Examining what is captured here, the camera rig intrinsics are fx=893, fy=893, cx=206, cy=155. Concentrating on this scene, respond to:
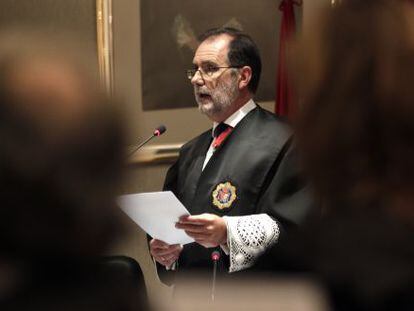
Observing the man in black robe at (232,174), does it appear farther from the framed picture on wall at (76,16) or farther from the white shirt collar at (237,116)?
the framed picture on wall at (76,16)

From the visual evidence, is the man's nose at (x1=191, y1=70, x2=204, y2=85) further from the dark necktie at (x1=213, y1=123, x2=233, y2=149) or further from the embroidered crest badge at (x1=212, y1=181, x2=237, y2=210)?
the embroidered crest badge at (x1=212, y1=181, x2=237, y2=210)

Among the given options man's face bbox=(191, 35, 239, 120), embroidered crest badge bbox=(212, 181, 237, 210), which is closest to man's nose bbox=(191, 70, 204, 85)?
man's face bbox=(191, 35, 239, 120)

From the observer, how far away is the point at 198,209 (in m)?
3.54

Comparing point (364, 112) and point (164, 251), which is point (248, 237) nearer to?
point (164, 251)

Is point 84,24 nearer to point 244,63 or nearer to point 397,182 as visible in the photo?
point 244,63

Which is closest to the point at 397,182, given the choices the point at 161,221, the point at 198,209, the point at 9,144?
the point at 9,144

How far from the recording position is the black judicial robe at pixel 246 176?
3387mm

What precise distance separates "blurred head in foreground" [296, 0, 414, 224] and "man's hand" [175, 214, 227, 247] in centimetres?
197

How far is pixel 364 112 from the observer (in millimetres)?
1096

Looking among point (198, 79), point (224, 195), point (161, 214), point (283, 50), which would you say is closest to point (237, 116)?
point (198, 79)

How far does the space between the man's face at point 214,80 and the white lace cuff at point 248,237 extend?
570 mm

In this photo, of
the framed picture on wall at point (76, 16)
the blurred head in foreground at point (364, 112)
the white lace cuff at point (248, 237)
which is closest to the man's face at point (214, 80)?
the white lace cuff at point (248, 237)

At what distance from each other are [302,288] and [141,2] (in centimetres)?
426

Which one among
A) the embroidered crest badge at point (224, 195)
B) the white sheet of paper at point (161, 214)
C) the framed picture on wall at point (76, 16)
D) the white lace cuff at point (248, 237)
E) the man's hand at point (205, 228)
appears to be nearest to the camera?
the white sheet of paper at point (161, 214)
